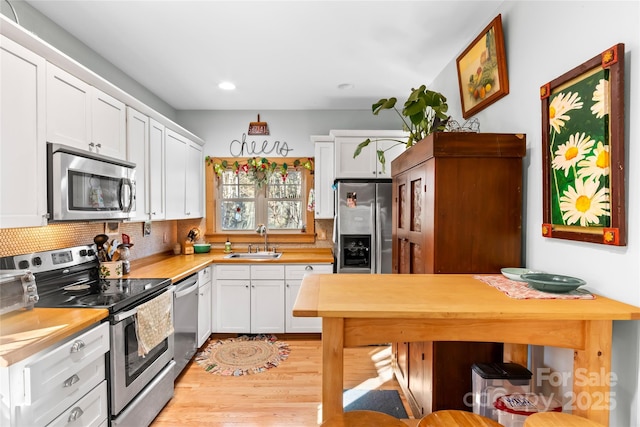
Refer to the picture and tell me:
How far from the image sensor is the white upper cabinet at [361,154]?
145 inches

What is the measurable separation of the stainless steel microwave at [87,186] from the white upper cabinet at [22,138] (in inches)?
1.9

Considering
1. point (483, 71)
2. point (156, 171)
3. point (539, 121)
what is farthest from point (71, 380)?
point (483, 71)

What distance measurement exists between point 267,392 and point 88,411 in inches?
50.9

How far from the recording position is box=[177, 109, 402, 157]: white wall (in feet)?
13.3

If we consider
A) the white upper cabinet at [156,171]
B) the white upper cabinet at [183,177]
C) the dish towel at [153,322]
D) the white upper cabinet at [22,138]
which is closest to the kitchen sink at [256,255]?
the white upper cabinet at [183,177]

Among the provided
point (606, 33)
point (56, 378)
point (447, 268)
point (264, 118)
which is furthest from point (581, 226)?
point (264, 118)

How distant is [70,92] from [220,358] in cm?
251

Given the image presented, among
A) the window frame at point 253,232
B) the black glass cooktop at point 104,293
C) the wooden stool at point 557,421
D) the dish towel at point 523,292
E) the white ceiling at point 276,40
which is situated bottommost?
the wooden stool at point 557,421

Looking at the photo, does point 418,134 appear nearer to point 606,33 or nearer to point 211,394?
point 606,33

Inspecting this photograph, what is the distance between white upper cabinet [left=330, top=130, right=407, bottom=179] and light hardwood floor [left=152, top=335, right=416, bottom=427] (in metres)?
1.95

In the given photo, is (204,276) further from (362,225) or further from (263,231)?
(362,225)

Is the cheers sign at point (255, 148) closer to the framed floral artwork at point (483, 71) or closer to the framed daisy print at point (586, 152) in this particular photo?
the framed floral artwork at point (483, 71)

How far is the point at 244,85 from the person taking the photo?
3.21 m

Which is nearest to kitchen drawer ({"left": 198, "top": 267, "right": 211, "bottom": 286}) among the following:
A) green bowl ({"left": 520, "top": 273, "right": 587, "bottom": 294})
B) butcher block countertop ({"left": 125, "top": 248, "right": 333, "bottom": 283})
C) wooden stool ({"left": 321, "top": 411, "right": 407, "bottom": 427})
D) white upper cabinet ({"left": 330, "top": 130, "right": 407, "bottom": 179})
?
butcher block countertop ({"left": 125, "top": 248, "right": 333, "bottom": 283})
